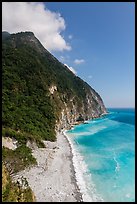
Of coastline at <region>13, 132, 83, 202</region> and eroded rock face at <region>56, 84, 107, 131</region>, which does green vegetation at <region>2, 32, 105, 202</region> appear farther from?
coastline at <region>13, 132, 83, 202</region>

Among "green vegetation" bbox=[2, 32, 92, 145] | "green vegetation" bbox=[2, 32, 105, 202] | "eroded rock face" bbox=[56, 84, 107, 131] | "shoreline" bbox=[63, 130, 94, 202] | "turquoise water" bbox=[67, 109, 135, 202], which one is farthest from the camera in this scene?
"eroded rock face" bbox=[56, 84, 107, 131]

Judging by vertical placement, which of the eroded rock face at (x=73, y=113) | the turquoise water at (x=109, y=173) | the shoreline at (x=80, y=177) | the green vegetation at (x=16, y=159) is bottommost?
the turquoise water at (x=109, y=173)

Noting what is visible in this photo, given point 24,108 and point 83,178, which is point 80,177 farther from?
point 24,108

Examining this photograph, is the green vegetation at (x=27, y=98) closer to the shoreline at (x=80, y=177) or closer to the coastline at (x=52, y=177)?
the coastline at (x=52, y=177)

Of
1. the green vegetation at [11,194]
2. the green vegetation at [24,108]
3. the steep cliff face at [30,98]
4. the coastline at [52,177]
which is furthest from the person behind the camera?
the steep cliff face at [30,98]

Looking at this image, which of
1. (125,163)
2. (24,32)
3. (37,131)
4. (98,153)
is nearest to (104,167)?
(125,163)

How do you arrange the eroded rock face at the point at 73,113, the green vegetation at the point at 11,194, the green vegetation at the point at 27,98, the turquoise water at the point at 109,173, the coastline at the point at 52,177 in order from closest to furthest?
the green vegetation at the point at 11,194, the coastline at the point at 52,177, the turquoise water at the point at 109,173, the green vegetation at the point at 27,98, the eroded rock face at the point at 73,113

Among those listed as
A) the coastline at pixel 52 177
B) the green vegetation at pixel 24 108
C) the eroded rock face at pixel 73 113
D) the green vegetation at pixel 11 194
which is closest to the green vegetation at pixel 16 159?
the green vegetation at pixel 24 108

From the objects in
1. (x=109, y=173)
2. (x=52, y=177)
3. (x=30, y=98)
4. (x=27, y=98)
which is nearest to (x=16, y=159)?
(x=52, y=177)

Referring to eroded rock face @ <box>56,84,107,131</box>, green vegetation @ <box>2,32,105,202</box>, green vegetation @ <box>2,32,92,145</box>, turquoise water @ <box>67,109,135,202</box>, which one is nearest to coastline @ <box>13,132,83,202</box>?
green vegetation @ <box>2,32,105,202</box>
